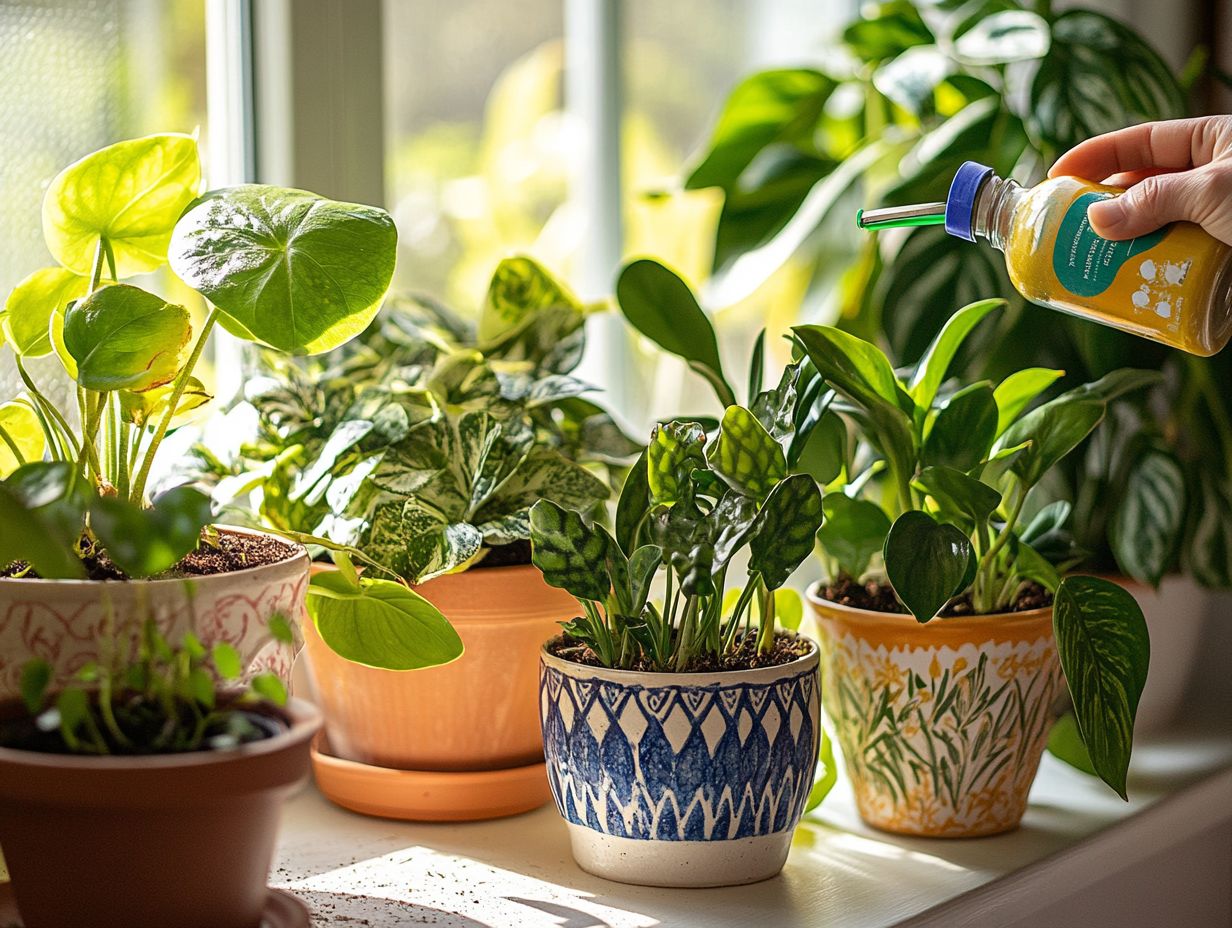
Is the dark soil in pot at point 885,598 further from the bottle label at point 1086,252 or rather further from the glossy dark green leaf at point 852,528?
the bottle label at point 1086,252

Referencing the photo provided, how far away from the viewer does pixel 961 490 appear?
0.82 m

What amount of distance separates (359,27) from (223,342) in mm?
291

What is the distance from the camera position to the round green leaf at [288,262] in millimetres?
683

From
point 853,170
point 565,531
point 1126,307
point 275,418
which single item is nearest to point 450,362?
point 275,418

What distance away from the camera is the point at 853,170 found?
1398mm

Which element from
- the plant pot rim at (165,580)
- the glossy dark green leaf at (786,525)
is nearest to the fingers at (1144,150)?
the glossy dark green leaf at (786,525)

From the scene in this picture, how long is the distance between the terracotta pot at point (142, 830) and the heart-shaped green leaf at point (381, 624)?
0.59ft

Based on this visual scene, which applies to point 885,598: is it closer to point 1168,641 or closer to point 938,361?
point 938,361

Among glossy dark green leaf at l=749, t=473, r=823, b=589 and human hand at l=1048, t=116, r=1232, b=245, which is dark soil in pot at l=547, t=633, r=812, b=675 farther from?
human hand at l=1048, t=116, r=1232, b=245

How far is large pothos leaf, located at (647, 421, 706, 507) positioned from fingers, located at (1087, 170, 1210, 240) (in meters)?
0.26

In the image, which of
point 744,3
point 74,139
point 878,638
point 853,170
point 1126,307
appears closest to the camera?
point 1126,307

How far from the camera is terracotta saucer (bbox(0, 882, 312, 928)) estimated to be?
0.66 metres

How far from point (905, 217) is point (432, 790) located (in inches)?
20.1

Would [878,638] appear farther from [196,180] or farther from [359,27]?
[359,27]
